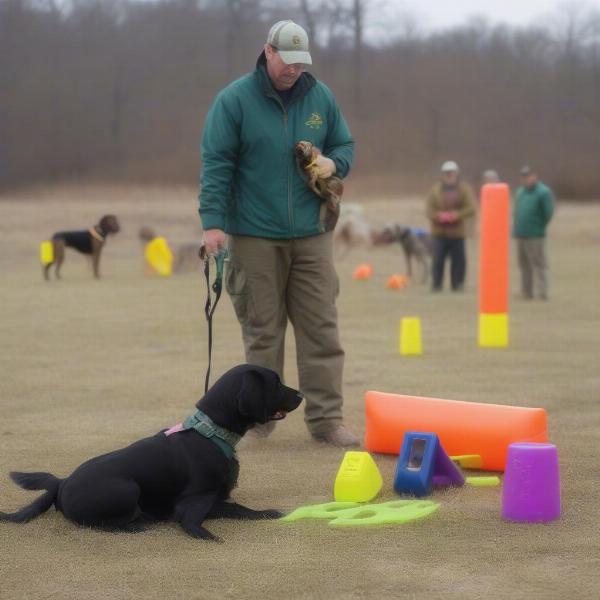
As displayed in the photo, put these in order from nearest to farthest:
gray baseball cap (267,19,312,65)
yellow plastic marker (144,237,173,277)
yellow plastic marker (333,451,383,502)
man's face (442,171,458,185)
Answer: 1. yellow plastic marker (333,451,383,502)
2. gray baseball cap (267,19,312,65)
3. man's face (442,171,458,185)
4. yellow plastic marker (144,237,173,277)

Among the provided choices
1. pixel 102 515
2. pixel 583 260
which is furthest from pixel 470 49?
pixel 102 515

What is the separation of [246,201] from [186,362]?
4.33m

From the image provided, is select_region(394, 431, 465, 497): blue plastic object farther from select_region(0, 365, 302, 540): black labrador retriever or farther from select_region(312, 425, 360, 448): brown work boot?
select_region(312, 425, 360, 448): brown work boot

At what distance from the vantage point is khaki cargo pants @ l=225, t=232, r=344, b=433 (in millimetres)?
6328

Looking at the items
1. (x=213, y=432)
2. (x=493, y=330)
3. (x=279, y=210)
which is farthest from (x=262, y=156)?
(x=493, y=330)

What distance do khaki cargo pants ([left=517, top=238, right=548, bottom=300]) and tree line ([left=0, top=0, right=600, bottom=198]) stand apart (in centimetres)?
2720

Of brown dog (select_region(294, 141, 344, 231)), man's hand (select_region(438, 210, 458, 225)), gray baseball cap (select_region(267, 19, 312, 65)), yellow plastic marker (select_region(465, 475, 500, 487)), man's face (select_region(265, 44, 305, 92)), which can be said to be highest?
gray baseball cap (select_region(267, 19, 312, 65))

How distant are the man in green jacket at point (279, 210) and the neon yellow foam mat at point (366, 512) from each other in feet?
4.57

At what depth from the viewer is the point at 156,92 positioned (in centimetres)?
4762

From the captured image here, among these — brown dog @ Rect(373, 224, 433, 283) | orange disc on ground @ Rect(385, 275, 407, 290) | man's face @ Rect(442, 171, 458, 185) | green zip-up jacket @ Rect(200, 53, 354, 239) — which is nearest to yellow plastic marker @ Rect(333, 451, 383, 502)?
green zip-up jacket @ Rect(200, 53, 354, 239)

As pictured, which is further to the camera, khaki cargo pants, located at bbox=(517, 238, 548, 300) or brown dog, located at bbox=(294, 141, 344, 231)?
khaki cargo pants, located at bbox=(517, 238, 548, 300)

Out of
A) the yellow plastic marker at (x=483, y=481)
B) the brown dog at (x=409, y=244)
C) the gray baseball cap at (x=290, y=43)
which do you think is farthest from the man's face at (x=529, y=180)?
the yellow plastic marker at (x=483, y=481)

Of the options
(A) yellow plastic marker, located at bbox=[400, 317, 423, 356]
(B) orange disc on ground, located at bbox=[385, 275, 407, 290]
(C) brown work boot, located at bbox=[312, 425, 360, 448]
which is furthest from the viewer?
(B) orange disc on ground, located at bbox=[385, 275, 407, 290]

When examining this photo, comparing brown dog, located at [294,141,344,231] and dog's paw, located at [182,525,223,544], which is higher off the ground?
brown dog, located at [294,141,344,231]
